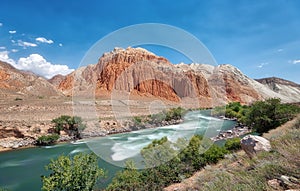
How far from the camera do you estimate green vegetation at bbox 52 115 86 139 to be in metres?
26.1

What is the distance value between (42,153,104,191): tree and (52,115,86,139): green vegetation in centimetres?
1830

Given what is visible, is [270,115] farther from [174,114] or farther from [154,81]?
[154,81]

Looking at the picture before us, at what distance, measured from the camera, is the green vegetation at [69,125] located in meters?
26.1

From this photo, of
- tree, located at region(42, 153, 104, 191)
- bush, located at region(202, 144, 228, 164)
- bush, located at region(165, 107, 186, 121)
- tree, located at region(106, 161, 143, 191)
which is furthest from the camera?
bush, located at region(165, 107, 186, 121)

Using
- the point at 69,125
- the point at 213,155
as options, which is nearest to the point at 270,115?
the point at 213,155

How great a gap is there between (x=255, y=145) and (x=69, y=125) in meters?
25.2

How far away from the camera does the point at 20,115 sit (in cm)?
2934

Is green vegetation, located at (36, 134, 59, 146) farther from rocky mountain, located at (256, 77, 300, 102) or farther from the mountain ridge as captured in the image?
rocky mountain, located at (256, 77, 300, 102)

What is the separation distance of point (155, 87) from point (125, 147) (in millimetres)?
58148

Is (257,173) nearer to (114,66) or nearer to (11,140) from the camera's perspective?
(11,140)

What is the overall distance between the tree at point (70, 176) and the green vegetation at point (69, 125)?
60.0 feet

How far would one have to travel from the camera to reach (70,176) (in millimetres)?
8188

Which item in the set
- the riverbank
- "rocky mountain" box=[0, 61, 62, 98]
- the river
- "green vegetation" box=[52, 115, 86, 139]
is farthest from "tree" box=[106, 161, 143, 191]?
"rocky mountain" box=[0, 61, 62, 98]

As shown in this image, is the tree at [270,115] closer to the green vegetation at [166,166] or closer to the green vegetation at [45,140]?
the green vegetation at [166,166]
